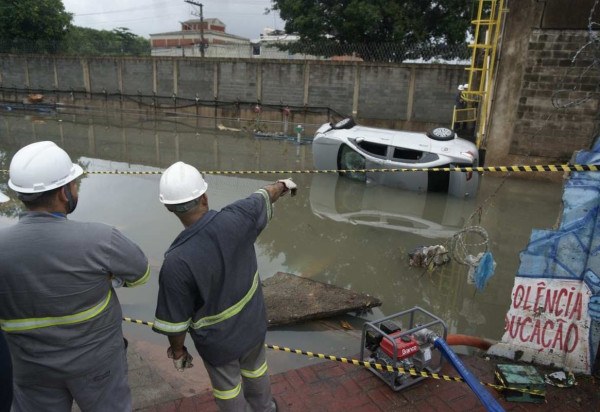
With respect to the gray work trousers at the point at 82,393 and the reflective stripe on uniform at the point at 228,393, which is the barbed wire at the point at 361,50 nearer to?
the reflective stripe on uniform at the point at 228,393

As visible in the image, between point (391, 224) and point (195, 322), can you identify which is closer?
point (195, 322)

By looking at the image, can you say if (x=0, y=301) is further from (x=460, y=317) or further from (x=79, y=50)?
(x=79, y=50)

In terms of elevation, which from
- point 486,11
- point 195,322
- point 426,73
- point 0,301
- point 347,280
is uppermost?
point 486,11

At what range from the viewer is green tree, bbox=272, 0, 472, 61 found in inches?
829

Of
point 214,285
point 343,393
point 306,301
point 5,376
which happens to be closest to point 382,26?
point 306,301

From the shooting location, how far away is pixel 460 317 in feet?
16.1

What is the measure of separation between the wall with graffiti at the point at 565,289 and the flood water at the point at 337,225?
1031 mm

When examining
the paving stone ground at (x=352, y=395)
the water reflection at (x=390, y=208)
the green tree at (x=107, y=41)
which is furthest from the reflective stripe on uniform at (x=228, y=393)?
the green tree at (x=107, y=41)

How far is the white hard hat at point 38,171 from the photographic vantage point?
6.31 ft

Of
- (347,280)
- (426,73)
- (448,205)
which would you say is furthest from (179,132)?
(347,280)

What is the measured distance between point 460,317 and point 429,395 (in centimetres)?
188

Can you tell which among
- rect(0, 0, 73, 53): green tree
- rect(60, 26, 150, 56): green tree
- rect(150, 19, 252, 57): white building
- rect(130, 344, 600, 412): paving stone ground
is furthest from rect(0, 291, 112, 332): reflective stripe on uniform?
rect(150, 19, 252, 57): white building

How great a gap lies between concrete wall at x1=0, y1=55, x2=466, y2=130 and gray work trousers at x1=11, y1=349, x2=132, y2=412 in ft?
62.8

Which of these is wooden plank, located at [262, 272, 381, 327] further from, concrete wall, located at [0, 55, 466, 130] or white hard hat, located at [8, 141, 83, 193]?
concrete wall, located at [0, 55, 466, 130]
